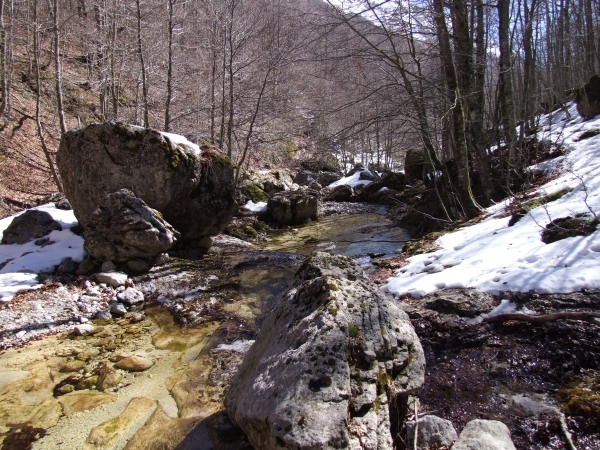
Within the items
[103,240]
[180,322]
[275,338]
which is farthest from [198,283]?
[275,338]

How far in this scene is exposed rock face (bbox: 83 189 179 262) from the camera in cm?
778

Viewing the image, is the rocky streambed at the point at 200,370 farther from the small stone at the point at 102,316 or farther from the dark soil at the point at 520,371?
the small stone at the point at 102,316

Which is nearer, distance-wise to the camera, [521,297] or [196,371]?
[521,297]

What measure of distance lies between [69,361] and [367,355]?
13.9 feet

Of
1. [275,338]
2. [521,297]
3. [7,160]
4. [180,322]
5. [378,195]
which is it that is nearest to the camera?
[275,338]

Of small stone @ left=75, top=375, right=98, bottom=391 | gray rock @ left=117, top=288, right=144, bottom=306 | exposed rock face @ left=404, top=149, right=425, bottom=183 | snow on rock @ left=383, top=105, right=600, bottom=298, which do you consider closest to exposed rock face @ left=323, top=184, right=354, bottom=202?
exposed rock face @ left=404, top=149, right=425, bottom=183

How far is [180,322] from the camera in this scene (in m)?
6.00

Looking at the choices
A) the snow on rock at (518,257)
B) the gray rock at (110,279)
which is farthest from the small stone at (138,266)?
the snow on rock at (518,257)

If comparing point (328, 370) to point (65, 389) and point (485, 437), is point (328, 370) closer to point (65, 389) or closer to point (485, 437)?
point (485, 437)

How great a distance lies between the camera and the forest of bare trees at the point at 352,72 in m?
7.38

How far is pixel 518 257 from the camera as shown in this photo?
187 inches

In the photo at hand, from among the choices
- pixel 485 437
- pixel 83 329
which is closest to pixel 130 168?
pixel 83 329

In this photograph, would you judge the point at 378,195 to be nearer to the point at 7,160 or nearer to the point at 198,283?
the point at 198,283

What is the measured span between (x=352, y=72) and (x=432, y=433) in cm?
775
